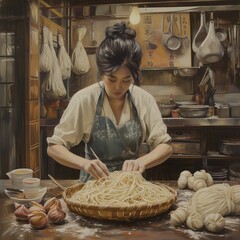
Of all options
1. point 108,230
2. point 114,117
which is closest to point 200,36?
point 114,117

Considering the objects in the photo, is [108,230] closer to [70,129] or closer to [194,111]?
[70,129]

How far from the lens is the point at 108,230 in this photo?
59.6 inches

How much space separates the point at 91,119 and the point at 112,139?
18cm

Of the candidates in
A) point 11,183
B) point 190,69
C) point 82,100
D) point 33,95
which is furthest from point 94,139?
point 190,69

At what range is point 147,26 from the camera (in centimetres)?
289

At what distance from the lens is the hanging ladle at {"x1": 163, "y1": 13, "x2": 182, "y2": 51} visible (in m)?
2.95

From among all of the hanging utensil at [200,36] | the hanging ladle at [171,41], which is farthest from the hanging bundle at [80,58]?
the hanging utensil at [200,36]

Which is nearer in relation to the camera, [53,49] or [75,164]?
[75,164]

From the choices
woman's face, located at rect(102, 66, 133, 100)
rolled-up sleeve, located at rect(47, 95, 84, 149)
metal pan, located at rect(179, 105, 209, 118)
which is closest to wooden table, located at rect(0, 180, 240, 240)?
rolled-up sleeve, located at rect(47, 95, 84, 149)

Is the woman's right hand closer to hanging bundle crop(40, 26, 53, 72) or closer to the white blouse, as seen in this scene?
the white blouse

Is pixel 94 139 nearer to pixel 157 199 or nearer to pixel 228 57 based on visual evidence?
pixel 157 199

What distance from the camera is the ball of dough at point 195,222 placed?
1.49 m

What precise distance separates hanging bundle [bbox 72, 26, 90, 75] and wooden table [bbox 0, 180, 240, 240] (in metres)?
1.41

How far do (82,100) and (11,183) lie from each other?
687mm
